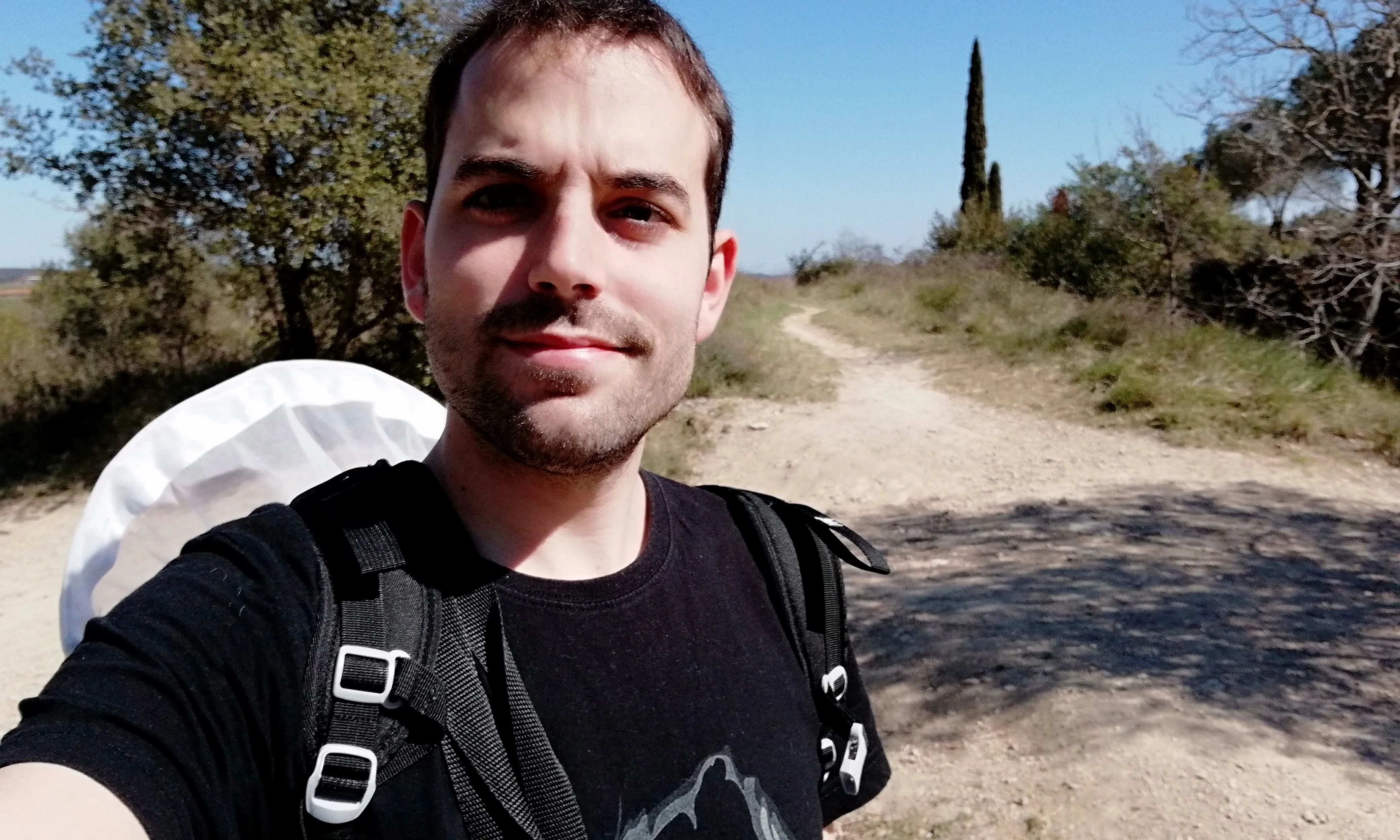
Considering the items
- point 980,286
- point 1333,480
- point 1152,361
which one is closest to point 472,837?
point 1333,480

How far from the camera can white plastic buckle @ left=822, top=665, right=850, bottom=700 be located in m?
1.30

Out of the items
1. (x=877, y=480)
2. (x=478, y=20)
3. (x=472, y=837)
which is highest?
(x=478, y=20)

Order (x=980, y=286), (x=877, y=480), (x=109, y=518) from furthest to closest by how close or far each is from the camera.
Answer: (x=980, y=286) < (x=877, y=480) < (x=109, y=518)

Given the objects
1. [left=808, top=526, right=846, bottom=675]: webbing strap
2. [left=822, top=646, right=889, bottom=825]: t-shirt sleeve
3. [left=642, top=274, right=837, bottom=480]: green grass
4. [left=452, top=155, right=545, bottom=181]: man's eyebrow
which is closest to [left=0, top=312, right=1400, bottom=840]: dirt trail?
[left=642, top=274, right=837, bottom=480]: green grass

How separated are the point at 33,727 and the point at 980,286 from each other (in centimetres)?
1582

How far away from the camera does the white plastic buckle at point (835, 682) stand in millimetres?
1297

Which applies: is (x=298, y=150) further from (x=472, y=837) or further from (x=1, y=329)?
(x=472, y=837)

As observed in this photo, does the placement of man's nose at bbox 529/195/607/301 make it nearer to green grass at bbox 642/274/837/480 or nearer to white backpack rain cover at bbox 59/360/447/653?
white backpack rain cover at bbox 59/360/447/653

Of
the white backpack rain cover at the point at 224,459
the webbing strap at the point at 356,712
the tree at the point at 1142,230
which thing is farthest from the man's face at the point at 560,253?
the tree at the point at 1142,230

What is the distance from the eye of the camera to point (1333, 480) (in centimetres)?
707

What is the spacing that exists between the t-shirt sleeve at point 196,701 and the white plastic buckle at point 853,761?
0.77 m

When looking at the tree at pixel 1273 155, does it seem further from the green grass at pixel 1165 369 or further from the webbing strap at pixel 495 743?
the webbing strap at pixel 495 743

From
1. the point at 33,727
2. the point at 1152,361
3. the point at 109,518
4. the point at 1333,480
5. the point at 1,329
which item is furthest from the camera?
the point at 1,329

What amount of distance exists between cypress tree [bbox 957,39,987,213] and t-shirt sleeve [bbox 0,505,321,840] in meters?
27.5
